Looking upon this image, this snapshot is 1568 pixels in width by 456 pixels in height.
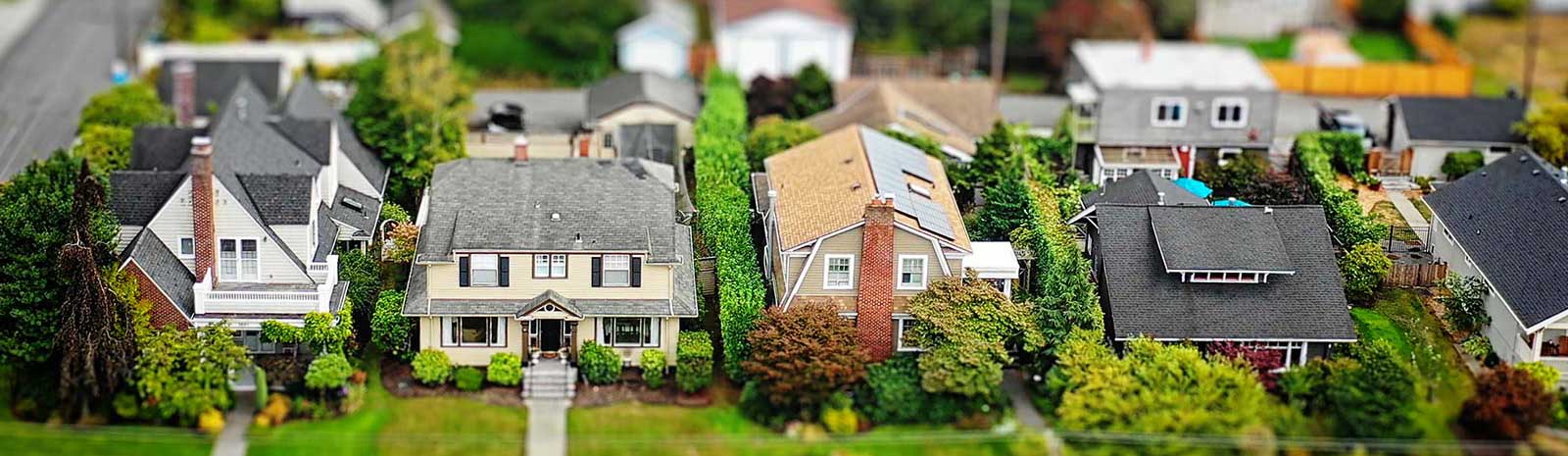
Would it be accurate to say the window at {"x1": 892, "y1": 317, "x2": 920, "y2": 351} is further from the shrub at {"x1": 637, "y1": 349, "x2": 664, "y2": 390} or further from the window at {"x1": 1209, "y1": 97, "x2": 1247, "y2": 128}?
the window at {"x1": 1209, "y1": 97, "x2": 1247, "y2": 128}

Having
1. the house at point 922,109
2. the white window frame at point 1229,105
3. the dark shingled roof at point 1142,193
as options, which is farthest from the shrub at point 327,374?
the white window frame at point 1229,105

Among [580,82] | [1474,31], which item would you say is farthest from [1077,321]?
[1474,31]

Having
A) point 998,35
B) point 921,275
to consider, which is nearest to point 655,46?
point 998,35

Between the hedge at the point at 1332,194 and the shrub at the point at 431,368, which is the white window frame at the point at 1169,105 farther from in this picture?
the shrub at the point at 431,368

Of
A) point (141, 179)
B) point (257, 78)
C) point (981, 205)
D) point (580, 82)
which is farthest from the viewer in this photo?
point (580, 82)

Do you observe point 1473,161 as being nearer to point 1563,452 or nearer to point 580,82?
point 1563,452

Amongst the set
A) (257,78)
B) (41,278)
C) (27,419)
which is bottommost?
(27,419)

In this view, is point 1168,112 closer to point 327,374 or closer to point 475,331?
point 475,331
